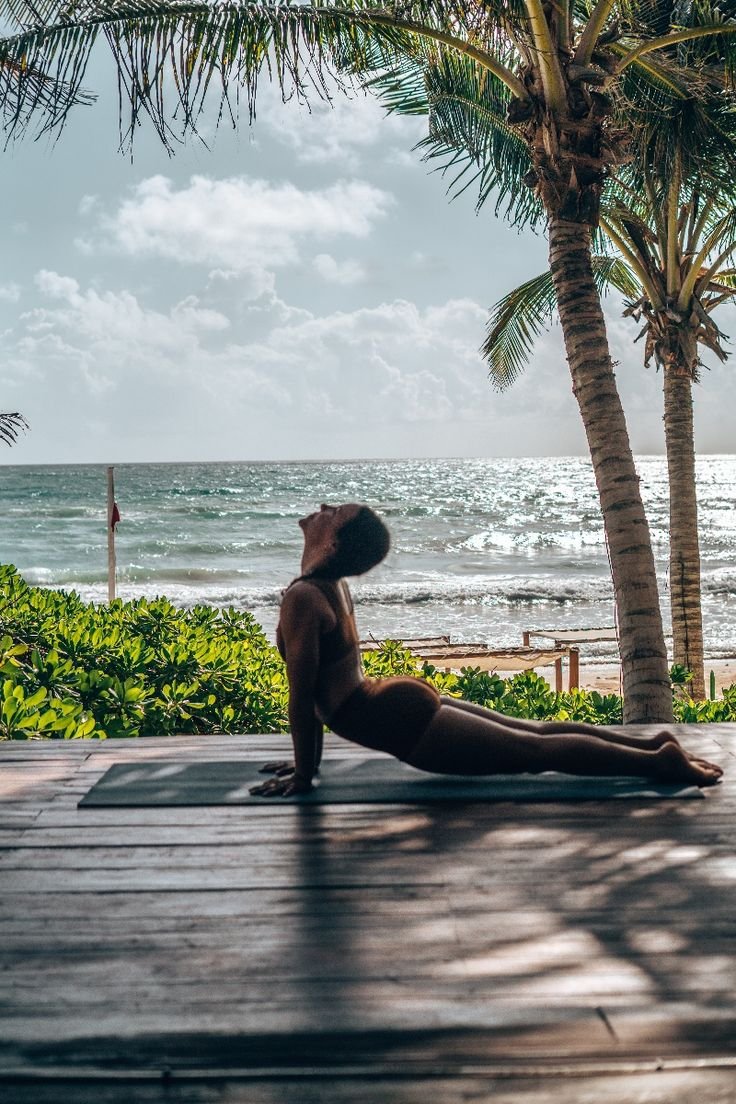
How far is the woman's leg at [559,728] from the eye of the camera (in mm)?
3482

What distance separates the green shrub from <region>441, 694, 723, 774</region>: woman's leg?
133 centimetres

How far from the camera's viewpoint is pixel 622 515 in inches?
212

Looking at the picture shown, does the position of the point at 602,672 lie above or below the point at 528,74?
below

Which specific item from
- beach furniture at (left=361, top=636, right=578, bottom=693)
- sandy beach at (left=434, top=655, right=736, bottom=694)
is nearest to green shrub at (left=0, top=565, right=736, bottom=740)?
beach furniture at (left=361, top=636, right=578, bottom=693)

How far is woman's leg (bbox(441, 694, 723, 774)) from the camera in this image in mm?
3482

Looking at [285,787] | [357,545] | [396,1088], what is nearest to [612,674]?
[285,787]

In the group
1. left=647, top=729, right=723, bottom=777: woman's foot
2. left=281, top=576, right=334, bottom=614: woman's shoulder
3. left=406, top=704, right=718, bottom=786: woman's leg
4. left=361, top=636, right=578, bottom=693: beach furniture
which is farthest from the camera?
left=361, top=636, right=578, bottom=693: beach furniture

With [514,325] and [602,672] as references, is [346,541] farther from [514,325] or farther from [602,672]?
[602,672]

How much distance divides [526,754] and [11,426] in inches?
197

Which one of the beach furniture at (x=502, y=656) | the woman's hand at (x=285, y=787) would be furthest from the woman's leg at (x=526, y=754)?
the beach furniture at (x=502, y=656)

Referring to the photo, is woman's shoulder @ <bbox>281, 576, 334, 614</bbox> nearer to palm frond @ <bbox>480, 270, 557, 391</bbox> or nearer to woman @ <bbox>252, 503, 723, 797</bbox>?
woman @ <bbox>252, 503, 723, 797</bbox>

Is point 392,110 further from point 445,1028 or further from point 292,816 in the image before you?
point 445,1028

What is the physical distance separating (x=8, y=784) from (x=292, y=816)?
1.26 m

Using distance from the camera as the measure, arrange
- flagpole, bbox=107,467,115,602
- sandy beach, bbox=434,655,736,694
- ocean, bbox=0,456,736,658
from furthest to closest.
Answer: ocean, bbox=0,456,736,658 < sandy beach, bbox=434,655,736,694 < flagpole, bbox=107,467,115,602
